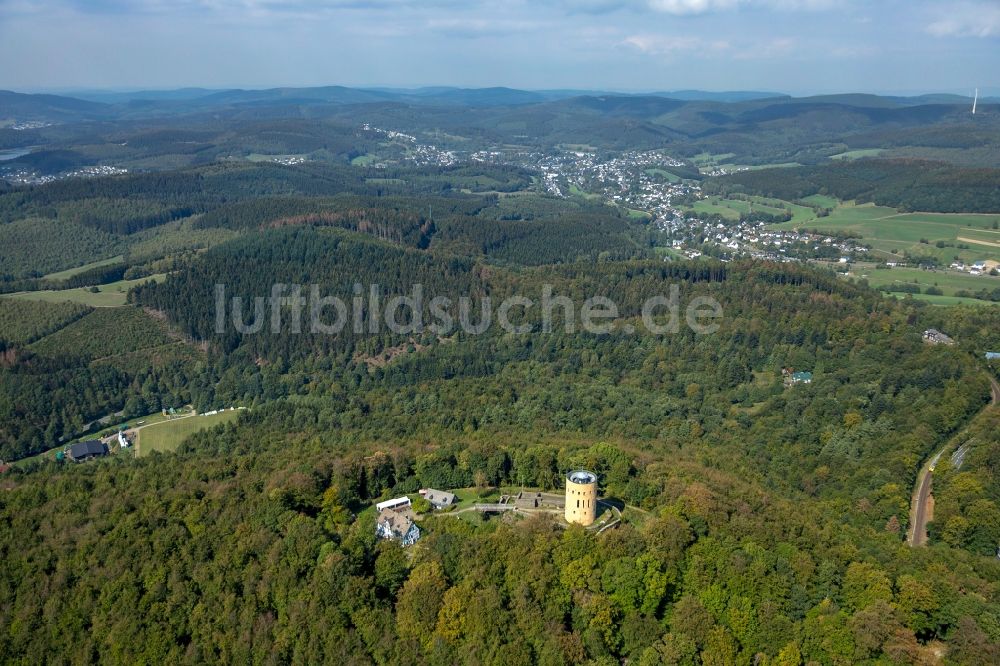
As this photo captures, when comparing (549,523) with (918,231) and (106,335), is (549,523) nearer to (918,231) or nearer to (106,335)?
(106,335)

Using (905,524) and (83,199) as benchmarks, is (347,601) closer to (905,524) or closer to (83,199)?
(905,524)

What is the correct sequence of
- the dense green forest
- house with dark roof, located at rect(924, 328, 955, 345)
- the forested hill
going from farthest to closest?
house with dark roof, located at rect(924, 328, 955, 345), the dense green forest, the forested hill

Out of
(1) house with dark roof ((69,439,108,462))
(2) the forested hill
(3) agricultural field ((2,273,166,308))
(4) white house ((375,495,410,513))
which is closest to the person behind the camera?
(2) the forested hill

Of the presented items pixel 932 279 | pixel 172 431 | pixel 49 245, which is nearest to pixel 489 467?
pixel 172 431

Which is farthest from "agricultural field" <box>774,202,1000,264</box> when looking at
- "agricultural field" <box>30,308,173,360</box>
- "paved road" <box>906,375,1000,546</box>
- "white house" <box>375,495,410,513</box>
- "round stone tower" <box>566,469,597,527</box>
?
"agricultural field" <box>30,308,173,360</box>

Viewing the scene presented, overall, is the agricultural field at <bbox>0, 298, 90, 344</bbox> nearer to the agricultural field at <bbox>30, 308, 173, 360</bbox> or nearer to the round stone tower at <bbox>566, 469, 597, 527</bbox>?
the agricultural field at <bbox>30, 308, 173, 360</bbox>
